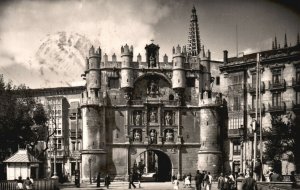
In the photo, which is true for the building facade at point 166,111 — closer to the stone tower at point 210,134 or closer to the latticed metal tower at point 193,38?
the stone tower at point 210,134

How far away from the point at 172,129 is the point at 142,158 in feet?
129

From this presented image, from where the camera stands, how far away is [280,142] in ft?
185

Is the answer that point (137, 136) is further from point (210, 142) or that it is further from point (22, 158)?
point (22, 158)

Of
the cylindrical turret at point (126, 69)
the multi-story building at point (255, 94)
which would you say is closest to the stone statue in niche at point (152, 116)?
the cylindrical turret at point (126, 69)

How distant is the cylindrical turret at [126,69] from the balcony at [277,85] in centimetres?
1558

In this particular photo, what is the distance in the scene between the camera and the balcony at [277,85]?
62.1m

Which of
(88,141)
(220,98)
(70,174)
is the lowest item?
(70,174)

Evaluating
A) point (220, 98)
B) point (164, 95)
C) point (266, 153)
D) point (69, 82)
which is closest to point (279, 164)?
point (266, 153)

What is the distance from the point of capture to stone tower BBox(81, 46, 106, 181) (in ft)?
213

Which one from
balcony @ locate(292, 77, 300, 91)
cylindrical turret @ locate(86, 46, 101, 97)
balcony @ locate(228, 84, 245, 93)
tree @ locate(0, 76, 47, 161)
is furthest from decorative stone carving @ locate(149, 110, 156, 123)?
balcony @ locate(292, 77, 300, 91)

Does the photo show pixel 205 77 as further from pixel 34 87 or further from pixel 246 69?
pixel 34 87

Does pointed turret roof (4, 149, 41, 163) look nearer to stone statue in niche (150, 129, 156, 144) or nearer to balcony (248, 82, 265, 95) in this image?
stone statue in niche (150, 129, 156, 144)

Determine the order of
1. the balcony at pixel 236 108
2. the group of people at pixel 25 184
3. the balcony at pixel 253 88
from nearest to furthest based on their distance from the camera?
the group of people at pixel 25 184, the balcony at pixel 253 88, the balcony at pixel 236 108

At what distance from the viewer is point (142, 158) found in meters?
106
